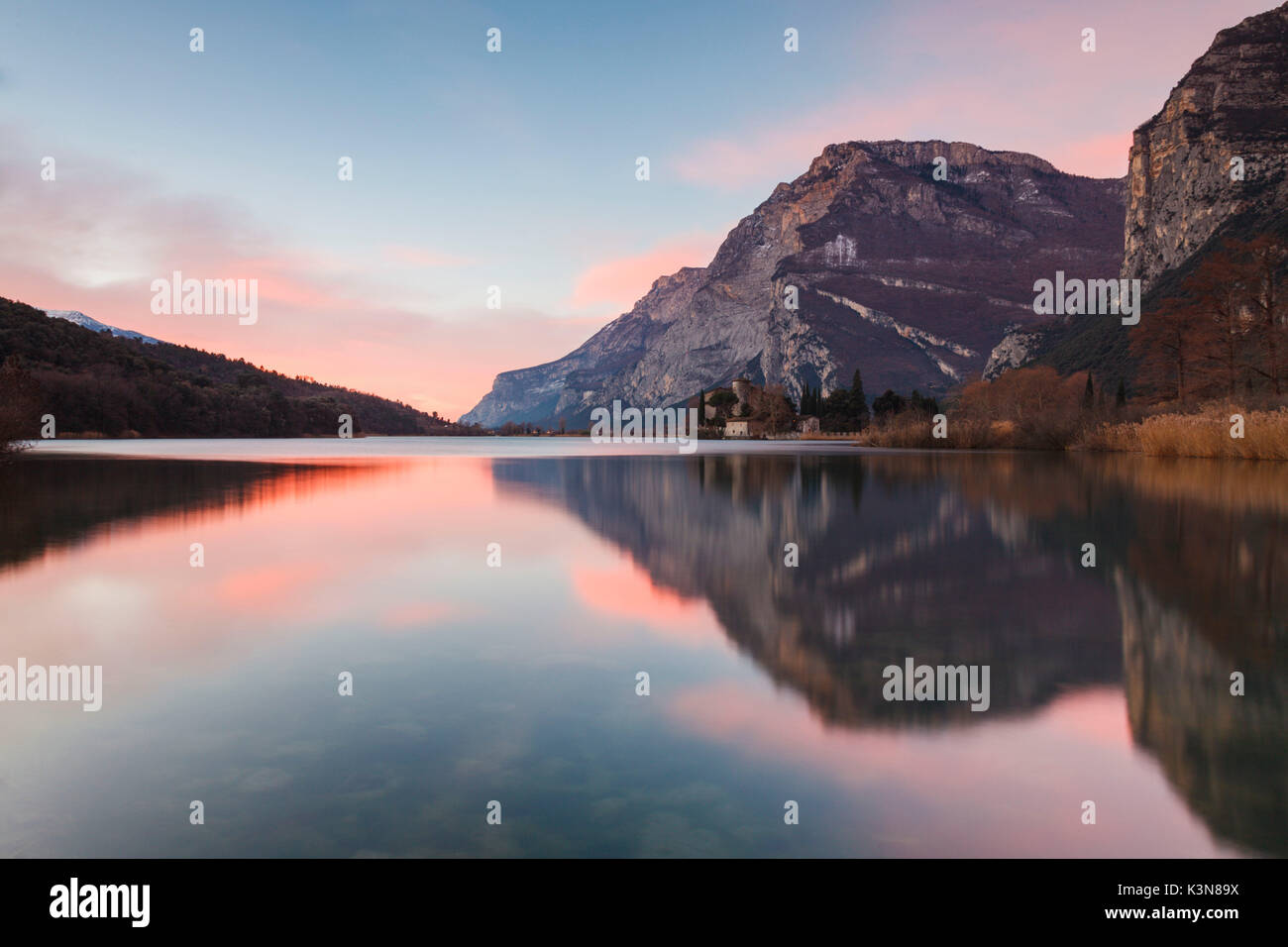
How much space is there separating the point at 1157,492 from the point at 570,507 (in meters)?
17.4

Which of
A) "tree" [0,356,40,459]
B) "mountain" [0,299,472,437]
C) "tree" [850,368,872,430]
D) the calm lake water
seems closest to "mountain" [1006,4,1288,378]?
"tree" [850,368,872,430]

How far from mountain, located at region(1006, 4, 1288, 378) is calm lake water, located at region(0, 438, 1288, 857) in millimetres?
132805

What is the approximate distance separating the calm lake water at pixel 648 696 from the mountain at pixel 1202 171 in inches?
5229

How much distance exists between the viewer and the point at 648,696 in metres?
5.82

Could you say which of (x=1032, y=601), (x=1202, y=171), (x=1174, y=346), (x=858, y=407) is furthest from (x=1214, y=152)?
(x=1032, y=601)

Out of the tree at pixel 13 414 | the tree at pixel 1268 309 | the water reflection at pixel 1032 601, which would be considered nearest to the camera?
the water reflection at pixel 1032 601

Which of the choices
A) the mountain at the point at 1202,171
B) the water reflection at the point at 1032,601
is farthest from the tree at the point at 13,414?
the mountain at the point at 1202,171

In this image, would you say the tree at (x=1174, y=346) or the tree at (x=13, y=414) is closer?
the tree at (x=13, y=414)

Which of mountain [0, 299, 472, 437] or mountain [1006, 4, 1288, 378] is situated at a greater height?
mountain [1006, 4, 1288, 378]

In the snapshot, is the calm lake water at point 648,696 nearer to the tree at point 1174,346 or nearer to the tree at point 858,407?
the tree at point 1174,346

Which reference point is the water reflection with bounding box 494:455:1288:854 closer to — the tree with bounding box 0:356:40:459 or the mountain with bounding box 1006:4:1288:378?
the tree with bounding box 0:356:40:459

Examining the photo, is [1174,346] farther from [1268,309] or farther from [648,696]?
[648,696]

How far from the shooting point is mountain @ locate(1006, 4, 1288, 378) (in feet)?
407

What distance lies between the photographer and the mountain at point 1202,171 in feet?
407
